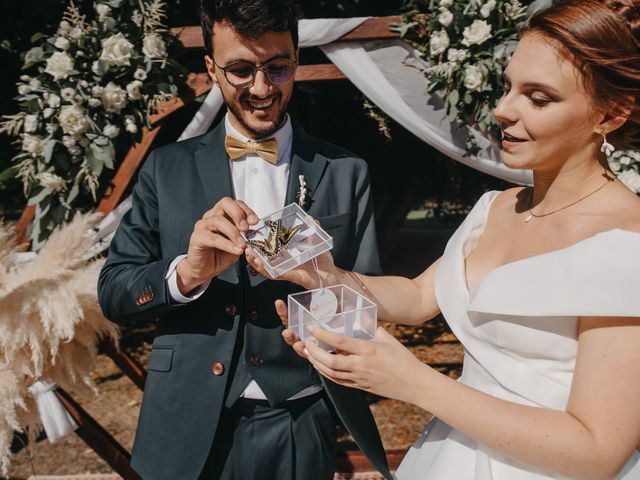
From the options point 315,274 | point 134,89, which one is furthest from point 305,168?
point 134,89

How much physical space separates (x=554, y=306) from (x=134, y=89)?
3.08 metres

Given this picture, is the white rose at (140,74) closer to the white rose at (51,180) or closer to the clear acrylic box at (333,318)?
the white rose at (51,180)

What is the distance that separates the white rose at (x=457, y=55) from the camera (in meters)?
3.78

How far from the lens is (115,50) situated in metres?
3.56

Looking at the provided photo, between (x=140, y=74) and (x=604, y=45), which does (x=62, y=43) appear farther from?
(x=604, y=45)

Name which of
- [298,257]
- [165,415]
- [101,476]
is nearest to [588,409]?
[298,257]

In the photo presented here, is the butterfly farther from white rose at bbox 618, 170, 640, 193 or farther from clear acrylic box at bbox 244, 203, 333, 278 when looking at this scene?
white rose at bbox 618, 170, 640, 193

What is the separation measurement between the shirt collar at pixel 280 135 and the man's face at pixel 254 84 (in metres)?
0.02

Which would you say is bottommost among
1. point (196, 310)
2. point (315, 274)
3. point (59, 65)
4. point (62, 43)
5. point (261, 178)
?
point (196, 310)

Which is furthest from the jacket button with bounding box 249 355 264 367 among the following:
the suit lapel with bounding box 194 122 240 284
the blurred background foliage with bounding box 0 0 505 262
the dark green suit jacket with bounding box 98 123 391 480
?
the blurred background foliage with bounding box 0 0 505 262

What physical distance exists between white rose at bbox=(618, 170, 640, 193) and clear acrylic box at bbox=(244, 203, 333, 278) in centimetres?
330

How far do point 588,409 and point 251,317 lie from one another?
1.08 m

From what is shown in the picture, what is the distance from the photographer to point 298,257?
1574 millimetres

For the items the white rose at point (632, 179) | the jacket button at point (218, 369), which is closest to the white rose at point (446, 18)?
the white rose at point (632, 179)
